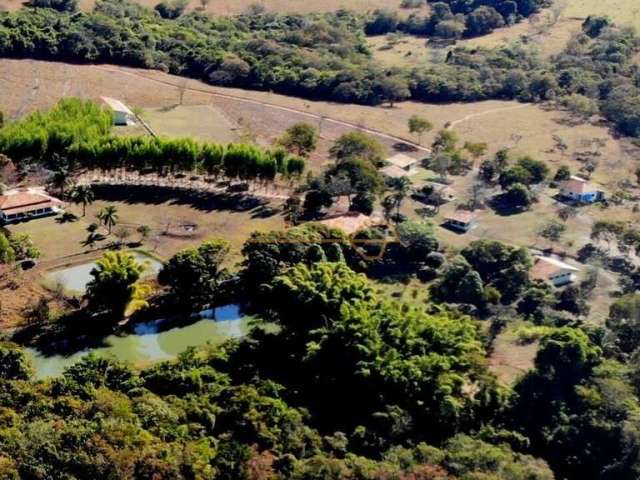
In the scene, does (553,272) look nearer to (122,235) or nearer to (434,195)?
(434,195)

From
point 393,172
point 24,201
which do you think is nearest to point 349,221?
point 393,172

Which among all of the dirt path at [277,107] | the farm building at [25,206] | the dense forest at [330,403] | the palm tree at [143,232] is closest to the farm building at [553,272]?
the dense forest at [330,403]

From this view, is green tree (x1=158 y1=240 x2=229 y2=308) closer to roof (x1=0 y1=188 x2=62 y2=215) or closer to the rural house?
roof (x1=0 y1=188 x2=62 y2=215)

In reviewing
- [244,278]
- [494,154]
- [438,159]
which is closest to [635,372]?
[244,278]

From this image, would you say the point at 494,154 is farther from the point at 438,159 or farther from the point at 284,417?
the point at 284,417

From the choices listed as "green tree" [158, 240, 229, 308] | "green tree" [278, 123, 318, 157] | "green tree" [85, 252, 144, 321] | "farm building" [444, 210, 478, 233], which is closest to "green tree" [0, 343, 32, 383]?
"green tree" [85, 252, 144, 321]
